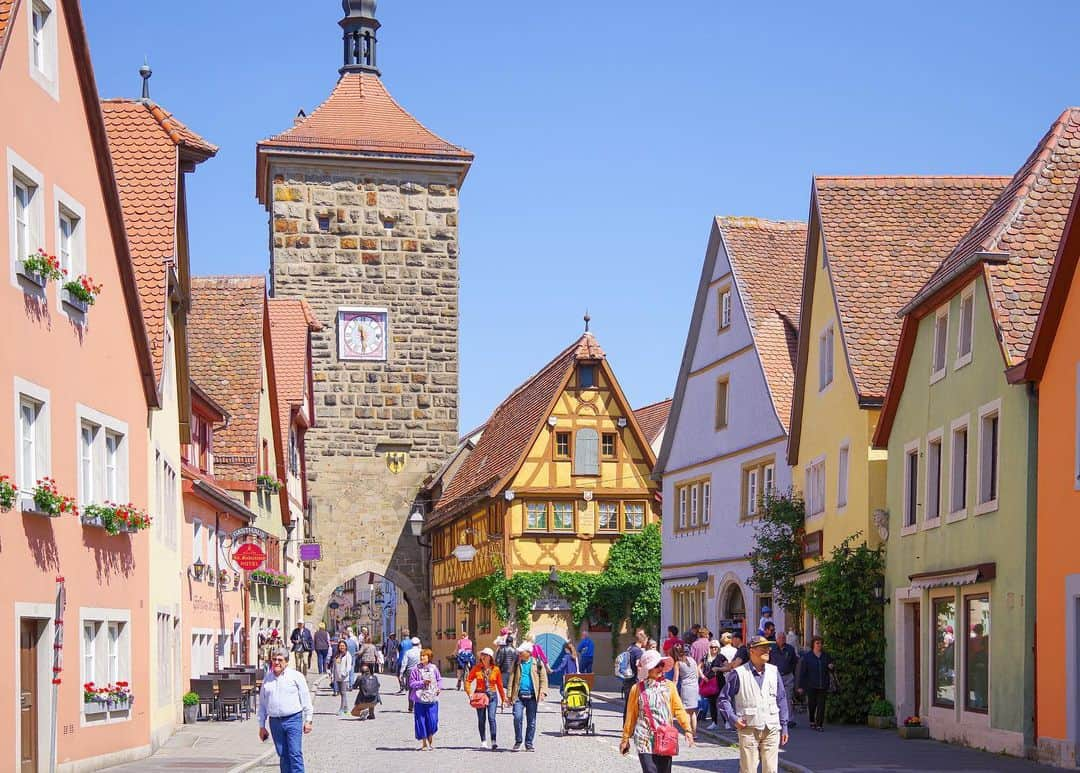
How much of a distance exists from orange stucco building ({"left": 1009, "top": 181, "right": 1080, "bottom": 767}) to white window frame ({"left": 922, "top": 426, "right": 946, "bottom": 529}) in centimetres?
369

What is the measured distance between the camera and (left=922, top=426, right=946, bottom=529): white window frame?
23938mm

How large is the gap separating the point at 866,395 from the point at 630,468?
72.1 ft

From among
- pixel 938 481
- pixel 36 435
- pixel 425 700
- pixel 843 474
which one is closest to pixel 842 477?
pixel 843 474

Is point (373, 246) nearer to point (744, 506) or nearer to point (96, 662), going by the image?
point (744, 506)

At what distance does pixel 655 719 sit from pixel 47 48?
9248mm

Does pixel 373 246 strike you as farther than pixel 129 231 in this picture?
Yes

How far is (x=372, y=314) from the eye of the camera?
56719 millimetres

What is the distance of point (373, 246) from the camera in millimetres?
56781

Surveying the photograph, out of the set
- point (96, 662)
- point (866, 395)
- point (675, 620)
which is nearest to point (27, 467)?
point (96, 662)

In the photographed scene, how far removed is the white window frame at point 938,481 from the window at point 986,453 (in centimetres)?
157

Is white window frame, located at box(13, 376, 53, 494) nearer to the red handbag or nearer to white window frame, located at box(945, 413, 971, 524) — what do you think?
the red handbag

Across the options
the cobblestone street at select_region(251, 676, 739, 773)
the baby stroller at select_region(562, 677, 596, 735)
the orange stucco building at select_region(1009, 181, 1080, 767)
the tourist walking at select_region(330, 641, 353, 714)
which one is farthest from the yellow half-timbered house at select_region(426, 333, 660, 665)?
the orange stucco building at select_region(1009, 181, 1080, 767)

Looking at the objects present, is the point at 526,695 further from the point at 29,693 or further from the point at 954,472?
the point at 29,693

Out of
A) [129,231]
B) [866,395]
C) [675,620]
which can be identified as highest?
[129,231]
